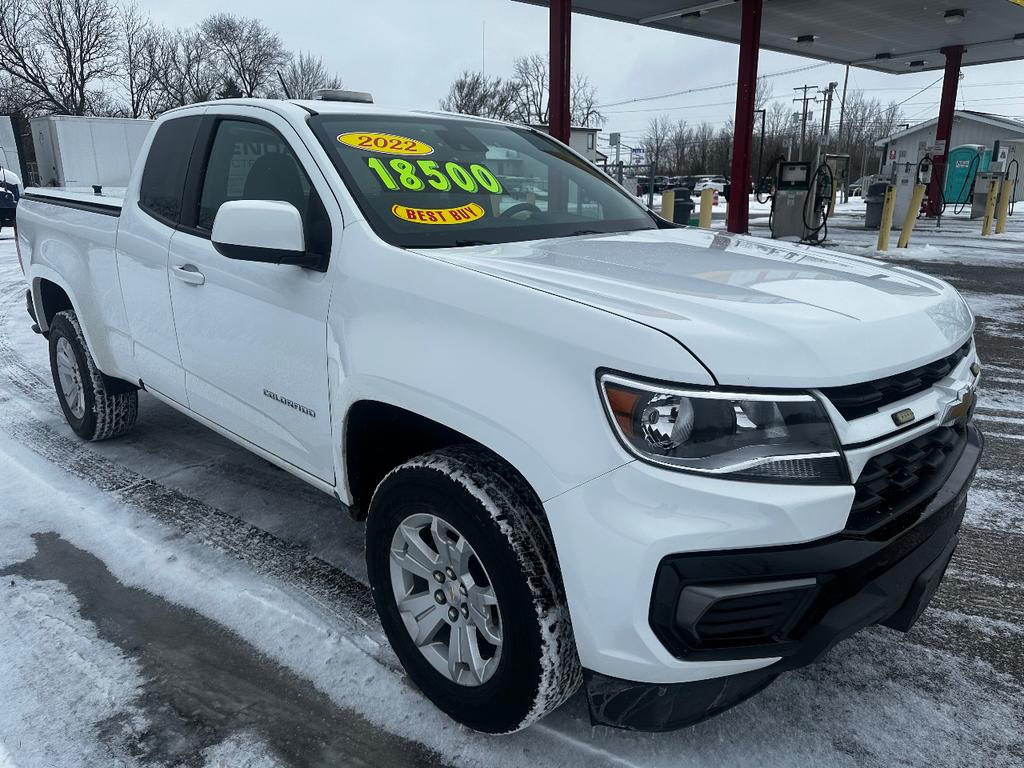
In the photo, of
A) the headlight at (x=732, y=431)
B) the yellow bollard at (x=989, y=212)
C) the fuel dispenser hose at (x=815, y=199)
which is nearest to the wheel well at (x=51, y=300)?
the headlight at (x=732, y=431)

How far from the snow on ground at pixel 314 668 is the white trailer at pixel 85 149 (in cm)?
751

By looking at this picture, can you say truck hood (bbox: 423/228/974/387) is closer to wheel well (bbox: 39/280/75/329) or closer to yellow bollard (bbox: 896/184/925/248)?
wheel well (bbox: 39/280/75/329)

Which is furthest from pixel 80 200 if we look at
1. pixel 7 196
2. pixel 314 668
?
pixel 7 196

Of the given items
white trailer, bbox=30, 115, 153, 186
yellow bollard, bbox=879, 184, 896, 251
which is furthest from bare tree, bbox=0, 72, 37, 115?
yellow bollard, bbox=879, 184, 896, 251

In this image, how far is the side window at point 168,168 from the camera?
11.1 ft

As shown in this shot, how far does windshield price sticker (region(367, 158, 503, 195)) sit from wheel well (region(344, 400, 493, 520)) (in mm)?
800

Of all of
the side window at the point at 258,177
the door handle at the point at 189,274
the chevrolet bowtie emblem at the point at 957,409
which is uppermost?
the side window at the point at 258,177

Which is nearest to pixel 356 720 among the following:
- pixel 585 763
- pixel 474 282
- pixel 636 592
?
pixel 585 763

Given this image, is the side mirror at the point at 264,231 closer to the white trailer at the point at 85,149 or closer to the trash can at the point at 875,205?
the white trailer at the point at 85,149

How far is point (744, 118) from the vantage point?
14.1m

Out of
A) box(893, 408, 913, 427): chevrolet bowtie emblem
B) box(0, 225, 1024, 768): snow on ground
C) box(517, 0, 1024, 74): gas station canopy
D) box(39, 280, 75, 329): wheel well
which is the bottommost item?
box(0, 225, 1024, 768): snow on ground

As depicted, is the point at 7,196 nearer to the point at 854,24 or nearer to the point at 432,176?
the point at 432,176

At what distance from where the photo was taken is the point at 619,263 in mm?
2324

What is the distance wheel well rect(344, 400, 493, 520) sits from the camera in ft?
7.59
